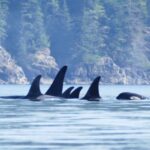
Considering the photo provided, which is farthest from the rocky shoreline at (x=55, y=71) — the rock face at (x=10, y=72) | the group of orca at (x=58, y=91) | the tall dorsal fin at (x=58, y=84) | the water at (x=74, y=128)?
the water at (x=74, y=128)

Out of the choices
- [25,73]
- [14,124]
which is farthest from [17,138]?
[25,73]

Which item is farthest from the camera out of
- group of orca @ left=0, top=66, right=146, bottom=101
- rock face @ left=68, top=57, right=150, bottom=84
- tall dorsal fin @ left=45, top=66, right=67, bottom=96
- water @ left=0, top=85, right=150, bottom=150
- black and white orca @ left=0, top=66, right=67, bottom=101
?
rock face @ left=68, top=57, right=150, bottom=84

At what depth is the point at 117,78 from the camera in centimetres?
19762

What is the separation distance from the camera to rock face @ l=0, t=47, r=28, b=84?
188738mm

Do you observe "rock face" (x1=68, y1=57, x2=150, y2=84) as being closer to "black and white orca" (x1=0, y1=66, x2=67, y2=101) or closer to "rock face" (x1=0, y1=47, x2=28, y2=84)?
"rock face" (x1=0, y1=47, x2=28, y2=84)

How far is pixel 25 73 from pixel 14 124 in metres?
153

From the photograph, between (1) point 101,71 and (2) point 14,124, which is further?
(1) point 101,71

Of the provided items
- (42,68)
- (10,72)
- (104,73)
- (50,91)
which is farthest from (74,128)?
(104,73)

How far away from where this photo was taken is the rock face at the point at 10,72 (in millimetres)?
188738

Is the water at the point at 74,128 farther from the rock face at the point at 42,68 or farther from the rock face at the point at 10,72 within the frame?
the rock face at the point at 42,68

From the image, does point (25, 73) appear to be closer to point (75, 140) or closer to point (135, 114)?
point (135, 114)

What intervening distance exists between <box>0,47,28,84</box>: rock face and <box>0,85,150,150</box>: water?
133131mm

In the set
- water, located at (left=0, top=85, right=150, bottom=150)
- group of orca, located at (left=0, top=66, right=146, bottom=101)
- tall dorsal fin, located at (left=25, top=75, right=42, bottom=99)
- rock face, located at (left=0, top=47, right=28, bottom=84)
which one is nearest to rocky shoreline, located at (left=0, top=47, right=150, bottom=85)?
rock face, located at (left=0, top=47, right=28, bottom=84)

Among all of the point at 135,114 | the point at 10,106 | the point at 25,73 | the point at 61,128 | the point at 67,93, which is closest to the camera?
the point at 61,128
